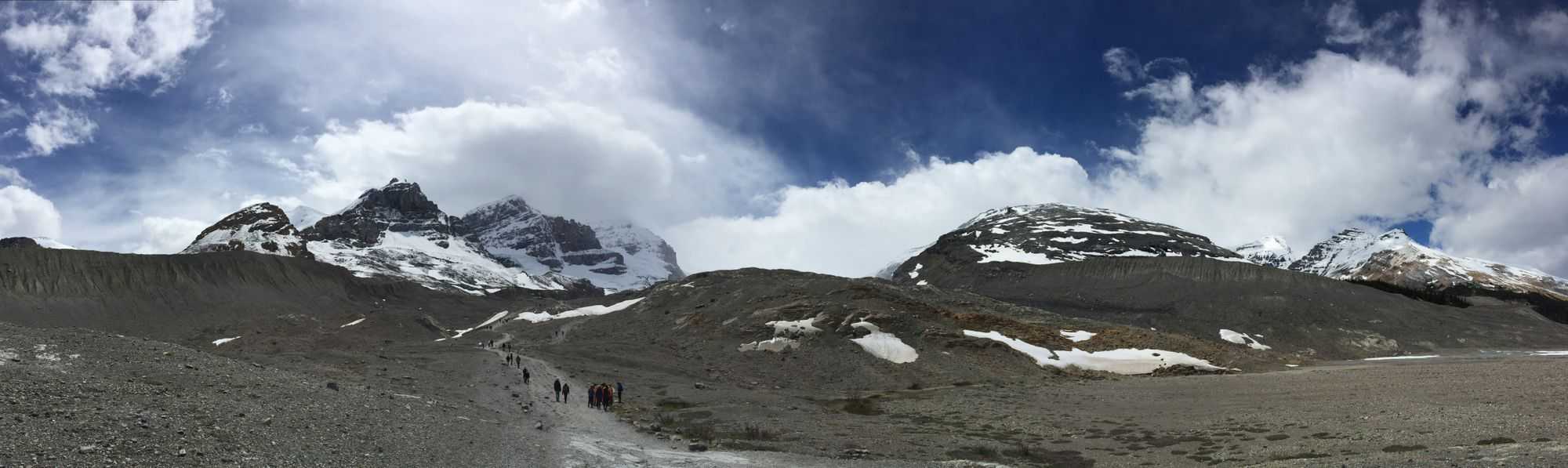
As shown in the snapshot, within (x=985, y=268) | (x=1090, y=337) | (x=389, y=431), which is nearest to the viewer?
(x=389, y=431)

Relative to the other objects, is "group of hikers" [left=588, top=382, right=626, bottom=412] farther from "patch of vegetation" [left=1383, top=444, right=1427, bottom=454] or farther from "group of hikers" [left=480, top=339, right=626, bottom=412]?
"patch of vegetation" [left=1383, top=444, right=1427, bottom=454]

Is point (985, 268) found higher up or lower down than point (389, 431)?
higher up

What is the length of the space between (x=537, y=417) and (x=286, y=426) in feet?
57.0

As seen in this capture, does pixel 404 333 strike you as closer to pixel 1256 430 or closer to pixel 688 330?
pixel 688 330

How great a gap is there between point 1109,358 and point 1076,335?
7.59 meters

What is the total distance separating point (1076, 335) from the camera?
78062 mm

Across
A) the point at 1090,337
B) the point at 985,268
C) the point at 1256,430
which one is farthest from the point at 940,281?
the point at 1256,430

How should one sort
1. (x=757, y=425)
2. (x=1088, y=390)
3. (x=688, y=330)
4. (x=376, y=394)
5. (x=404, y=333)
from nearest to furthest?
(x=376, y=394) → (x=757, y=425) → (x=1088, y=390) → (x=688, y=330) → (x=404, y=333)

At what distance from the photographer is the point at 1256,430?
1254 inches

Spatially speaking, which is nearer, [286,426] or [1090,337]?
[286,426]

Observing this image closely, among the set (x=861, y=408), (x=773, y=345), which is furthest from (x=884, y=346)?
(x=861, y=408)

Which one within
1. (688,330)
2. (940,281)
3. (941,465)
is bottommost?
(941,465)

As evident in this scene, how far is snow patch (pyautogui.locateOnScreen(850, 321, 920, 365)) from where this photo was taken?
6681 cm

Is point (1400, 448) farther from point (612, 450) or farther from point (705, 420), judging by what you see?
point (705, 420)
